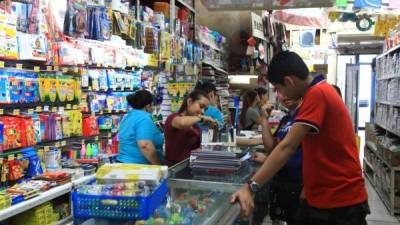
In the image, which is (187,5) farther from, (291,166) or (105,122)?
(291,166)

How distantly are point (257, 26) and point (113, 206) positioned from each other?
667 centimetres

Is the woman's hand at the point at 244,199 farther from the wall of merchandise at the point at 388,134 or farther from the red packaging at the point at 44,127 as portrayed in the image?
the wall of merchandise at the point at 388,134

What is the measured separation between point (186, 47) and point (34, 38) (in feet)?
11.4

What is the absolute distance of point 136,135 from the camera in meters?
4.00

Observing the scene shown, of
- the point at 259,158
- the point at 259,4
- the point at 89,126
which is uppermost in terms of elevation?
the point at 259,4

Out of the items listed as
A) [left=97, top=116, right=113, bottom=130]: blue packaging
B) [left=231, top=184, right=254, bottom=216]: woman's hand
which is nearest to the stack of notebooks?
[left=231, top=184, right=254, bottom=216]: woman's hand

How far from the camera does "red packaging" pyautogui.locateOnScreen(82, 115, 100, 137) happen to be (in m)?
4.21

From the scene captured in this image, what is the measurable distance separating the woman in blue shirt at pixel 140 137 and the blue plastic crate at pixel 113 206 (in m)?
2.17

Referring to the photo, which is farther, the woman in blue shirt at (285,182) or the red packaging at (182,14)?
the red packaging at (182,14)

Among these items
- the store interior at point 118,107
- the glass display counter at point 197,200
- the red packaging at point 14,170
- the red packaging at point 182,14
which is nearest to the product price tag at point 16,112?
the store interior at point 118,107

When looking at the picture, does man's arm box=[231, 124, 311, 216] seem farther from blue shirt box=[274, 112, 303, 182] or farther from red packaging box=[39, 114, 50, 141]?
red packaging box=[39, 114, 50, 141]

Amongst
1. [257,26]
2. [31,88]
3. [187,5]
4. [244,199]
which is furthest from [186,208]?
[257,26]

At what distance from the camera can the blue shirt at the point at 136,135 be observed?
395cm

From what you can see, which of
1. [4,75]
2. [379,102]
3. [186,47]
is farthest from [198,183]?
[379,102]
